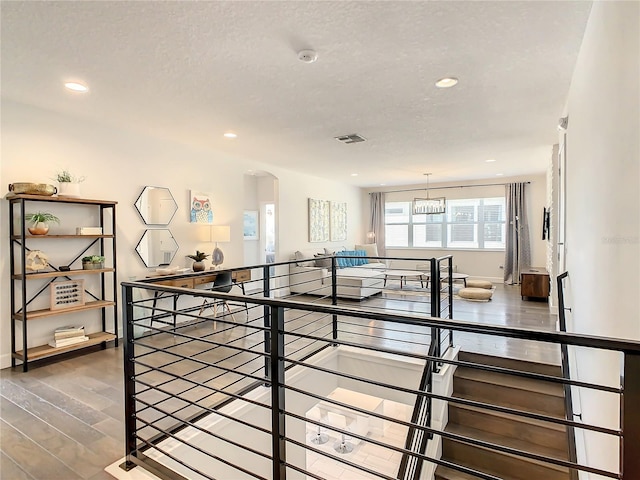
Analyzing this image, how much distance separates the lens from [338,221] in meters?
9.14

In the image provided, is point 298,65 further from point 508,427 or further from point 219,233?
point 508,427

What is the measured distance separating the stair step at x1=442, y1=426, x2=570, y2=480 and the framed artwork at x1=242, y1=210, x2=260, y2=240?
6269mm

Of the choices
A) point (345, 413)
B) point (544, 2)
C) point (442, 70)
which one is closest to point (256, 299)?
point (544, 2)

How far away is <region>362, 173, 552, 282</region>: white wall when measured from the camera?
8.23 m

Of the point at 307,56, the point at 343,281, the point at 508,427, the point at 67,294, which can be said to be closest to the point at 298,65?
the point at 307,56

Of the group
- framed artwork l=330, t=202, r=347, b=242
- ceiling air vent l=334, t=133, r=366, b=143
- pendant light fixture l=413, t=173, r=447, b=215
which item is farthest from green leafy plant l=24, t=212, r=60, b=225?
pendant light fixture l=413, t=173, r=447, b=215

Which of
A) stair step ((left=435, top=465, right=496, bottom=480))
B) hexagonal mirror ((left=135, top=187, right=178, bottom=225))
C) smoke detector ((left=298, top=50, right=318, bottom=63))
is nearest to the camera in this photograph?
smoke detector ((left=298, top=50, right=318, bottom=63))

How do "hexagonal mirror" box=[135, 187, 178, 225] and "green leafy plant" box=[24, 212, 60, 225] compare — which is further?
"hexagonal mirror" box=[135, 187, 178, 225]

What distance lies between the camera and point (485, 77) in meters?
2.95

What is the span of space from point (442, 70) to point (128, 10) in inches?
86.7

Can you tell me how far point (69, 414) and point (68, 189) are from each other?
225cm

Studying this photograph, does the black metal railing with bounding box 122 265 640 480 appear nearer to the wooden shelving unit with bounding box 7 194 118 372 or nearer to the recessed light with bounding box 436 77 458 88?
the wooden shelving unit with bounding box 7 194 118 372

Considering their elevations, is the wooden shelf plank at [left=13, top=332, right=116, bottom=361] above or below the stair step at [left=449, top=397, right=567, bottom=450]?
above

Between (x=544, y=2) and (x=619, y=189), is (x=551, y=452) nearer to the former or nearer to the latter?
(x=619, y=189)
